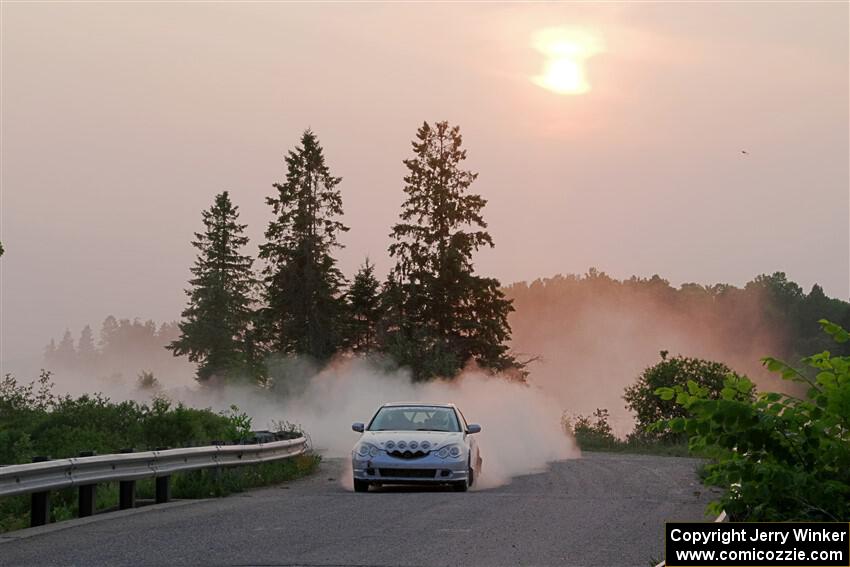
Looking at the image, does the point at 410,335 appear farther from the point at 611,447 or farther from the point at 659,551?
the point at 659,551

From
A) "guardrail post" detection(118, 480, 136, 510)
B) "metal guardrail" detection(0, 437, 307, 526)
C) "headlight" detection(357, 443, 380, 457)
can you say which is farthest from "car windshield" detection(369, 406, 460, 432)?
"guardrail post" detection(118, 480, 136, 510)

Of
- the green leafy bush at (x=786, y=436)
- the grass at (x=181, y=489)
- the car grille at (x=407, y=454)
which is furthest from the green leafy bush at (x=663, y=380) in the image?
the green leafy bush at (x=786, y=436)

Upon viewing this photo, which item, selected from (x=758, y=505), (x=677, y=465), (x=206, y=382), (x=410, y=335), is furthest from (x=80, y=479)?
(x=206, y=382)

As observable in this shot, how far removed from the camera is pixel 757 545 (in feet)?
20.3

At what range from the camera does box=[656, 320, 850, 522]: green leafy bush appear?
22.4 feet

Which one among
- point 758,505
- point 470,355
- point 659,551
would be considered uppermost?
point 470,355

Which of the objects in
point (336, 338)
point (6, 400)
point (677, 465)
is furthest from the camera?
point (336, 338)

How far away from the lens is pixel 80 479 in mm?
14711

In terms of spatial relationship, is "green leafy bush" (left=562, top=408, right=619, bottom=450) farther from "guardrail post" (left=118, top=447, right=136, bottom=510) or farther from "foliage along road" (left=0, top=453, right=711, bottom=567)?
"guardrail post" (left=118, top=447, right=136, bottom=510)

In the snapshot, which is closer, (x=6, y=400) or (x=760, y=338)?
(x=6, y=400)

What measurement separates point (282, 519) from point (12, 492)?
3.18 metres

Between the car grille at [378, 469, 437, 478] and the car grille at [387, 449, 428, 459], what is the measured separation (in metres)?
0.22

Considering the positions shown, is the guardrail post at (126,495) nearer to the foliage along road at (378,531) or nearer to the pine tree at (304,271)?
the foliage along road at (378,531)

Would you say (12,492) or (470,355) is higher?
(470,355)
